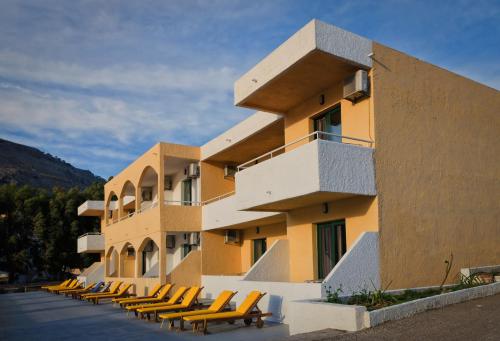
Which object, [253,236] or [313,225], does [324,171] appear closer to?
[313,225]

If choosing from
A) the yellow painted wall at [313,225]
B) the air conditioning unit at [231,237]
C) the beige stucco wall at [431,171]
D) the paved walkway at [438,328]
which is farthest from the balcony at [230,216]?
the paved walkway at [438,328]

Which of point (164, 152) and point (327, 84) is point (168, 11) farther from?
point (164, 152)

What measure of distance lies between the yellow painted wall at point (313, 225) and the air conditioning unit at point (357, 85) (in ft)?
8.87

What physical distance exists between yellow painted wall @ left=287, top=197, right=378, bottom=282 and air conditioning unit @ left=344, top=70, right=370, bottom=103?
8.87 ft

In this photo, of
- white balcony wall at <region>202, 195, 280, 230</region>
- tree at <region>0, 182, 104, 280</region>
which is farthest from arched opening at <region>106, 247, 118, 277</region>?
tree at <region>0, 182, 104, 280</region>

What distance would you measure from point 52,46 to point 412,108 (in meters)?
14.3

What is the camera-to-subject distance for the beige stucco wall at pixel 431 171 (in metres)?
13.2

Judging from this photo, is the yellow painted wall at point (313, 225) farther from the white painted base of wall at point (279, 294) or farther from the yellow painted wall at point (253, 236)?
the yellow painted wall at point (253, 236)

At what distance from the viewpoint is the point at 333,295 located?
11.7 metres

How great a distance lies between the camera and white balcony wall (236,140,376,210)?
1239cm

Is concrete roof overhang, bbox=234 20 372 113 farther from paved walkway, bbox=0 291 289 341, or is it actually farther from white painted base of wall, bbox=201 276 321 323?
paved walkway, bbox=0 291 289 341

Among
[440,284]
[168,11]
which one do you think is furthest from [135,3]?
[440,284]

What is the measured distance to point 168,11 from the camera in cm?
1437

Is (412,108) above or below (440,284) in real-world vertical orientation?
above
